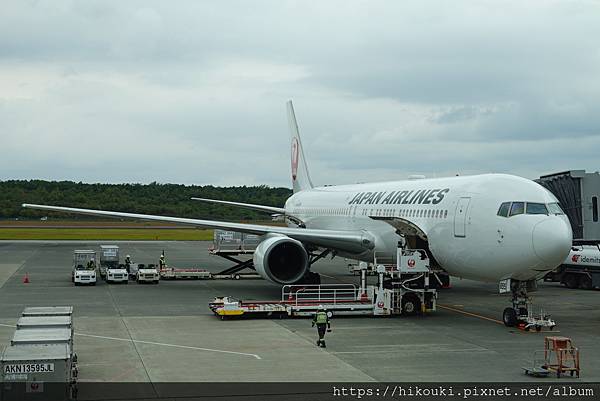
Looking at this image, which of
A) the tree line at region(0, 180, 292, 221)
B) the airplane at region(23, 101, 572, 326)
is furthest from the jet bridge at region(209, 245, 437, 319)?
the tree line at region(0, 180, 292, 221)

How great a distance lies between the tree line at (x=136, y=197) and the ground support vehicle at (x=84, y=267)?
6320 cm

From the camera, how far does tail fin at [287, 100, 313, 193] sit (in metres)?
47.6

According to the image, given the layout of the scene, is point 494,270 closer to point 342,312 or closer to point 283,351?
point 342,312

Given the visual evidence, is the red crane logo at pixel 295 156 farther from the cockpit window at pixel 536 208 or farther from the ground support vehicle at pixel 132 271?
the cockpit window at pixel 536 208

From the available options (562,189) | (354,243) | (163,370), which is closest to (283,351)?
(163,370)

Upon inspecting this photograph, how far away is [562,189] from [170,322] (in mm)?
14567

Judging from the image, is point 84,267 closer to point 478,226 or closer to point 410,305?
point 410,305

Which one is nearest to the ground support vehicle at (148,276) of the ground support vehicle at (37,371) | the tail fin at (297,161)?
the tail fin at (297,161)

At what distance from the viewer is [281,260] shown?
29.6 m

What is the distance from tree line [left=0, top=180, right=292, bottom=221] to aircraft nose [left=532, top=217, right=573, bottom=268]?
3355 inches

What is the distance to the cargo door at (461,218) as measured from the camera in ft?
75.6

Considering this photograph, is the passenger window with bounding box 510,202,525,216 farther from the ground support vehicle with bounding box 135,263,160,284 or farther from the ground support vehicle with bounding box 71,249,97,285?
the ground support vehicle with bounding box 71,249,97,285

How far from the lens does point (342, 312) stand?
24.8 metres


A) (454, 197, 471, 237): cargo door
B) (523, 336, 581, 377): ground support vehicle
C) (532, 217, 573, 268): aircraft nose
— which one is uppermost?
(454, 197, 471, 237): cargo door
